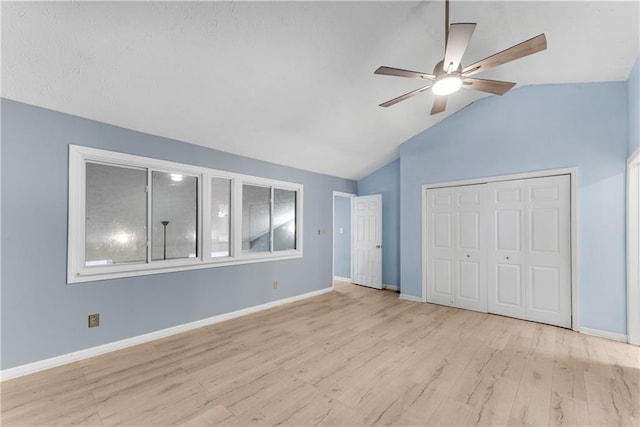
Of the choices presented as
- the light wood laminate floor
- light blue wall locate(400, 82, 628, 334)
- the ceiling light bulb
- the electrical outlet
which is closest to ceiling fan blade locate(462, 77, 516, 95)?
the ceiling light bulb

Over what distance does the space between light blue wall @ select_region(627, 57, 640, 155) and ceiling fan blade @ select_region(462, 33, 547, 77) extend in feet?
6.92

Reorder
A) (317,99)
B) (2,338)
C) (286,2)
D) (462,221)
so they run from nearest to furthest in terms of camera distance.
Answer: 1. (286,2)
2. (2,338)
3. (317,99)
4. (462,221)

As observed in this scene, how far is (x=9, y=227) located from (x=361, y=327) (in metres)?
3.89

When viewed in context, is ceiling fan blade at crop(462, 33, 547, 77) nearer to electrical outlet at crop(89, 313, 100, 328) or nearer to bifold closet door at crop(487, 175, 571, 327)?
bifold closet door at crop(487, 175, 571, 327)

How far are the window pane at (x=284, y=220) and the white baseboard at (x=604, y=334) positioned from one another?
14.4 ft

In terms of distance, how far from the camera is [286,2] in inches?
82.9

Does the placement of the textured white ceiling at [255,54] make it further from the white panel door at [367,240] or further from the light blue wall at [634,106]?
the white panel door at [367,240]

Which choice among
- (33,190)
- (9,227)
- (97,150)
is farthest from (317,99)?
(9,227)

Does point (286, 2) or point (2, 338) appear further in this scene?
point (2, 338)

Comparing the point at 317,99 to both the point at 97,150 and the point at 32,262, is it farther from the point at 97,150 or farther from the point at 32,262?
the point at 32,262

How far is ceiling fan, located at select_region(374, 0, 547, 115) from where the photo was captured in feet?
6.05

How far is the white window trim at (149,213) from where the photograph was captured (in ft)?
9.03

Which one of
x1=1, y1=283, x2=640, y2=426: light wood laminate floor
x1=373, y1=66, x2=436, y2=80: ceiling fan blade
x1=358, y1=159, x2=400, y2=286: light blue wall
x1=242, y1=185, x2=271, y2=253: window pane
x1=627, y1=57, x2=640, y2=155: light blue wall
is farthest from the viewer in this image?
x1=358, y1=159, x2=400, y2=286: light blue wall

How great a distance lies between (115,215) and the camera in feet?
10.3
